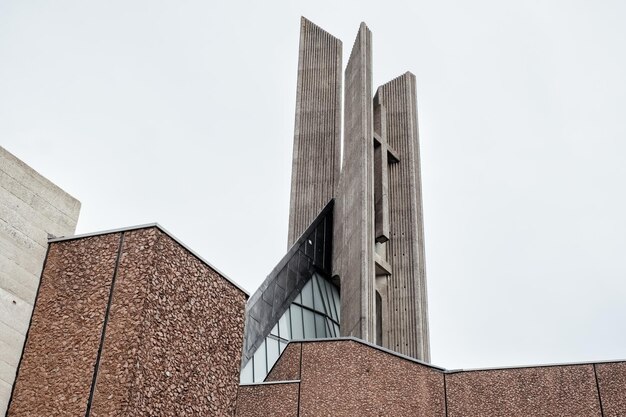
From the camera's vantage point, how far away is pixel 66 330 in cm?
733

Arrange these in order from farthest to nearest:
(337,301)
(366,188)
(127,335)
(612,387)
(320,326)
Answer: (337,301), (320,326), (366,188), (612,387), (127,335)

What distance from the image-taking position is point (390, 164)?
1101 inches

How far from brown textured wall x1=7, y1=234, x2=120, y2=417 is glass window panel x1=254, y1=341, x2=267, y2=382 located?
11441mm

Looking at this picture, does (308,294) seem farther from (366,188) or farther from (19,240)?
(19,240)

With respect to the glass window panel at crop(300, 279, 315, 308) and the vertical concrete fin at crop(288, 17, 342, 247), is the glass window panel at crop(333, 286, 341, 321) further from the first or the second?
the vertical concrete fin at crop(288, 17, 342, 247)

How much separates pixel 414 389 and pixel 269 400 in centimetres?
248

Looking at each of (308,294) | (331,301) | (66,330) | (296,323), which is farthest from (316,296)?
(66,330)

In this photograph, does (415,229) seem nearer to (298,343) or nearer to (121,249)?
(298,343)

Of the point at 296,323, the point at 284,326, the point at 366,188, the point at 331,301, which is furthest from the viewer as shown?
the point at 331,301

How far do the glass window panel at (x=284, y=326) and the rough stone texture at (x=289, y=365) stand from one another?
7.32m

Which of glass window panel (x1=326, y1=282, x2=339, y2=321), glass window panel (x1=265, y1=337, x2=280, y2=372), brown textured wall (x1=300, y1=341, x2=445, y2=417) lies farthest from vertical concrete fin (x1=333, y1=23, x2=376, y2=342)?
brown textured wall (x1=300, y1=341, x2=445, y2=417)

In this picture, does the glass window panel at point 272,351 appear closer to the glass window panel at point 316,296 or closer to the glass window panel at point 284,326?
the glass window panel at point 284,326

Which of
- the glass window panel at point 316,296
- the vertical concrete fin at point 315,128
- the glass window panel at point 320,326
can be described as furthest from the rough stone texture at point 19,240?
the vertical concrete fin at point 315,128

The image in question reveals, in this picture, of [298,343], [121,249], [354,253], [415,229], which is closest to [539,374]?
[298,343]
